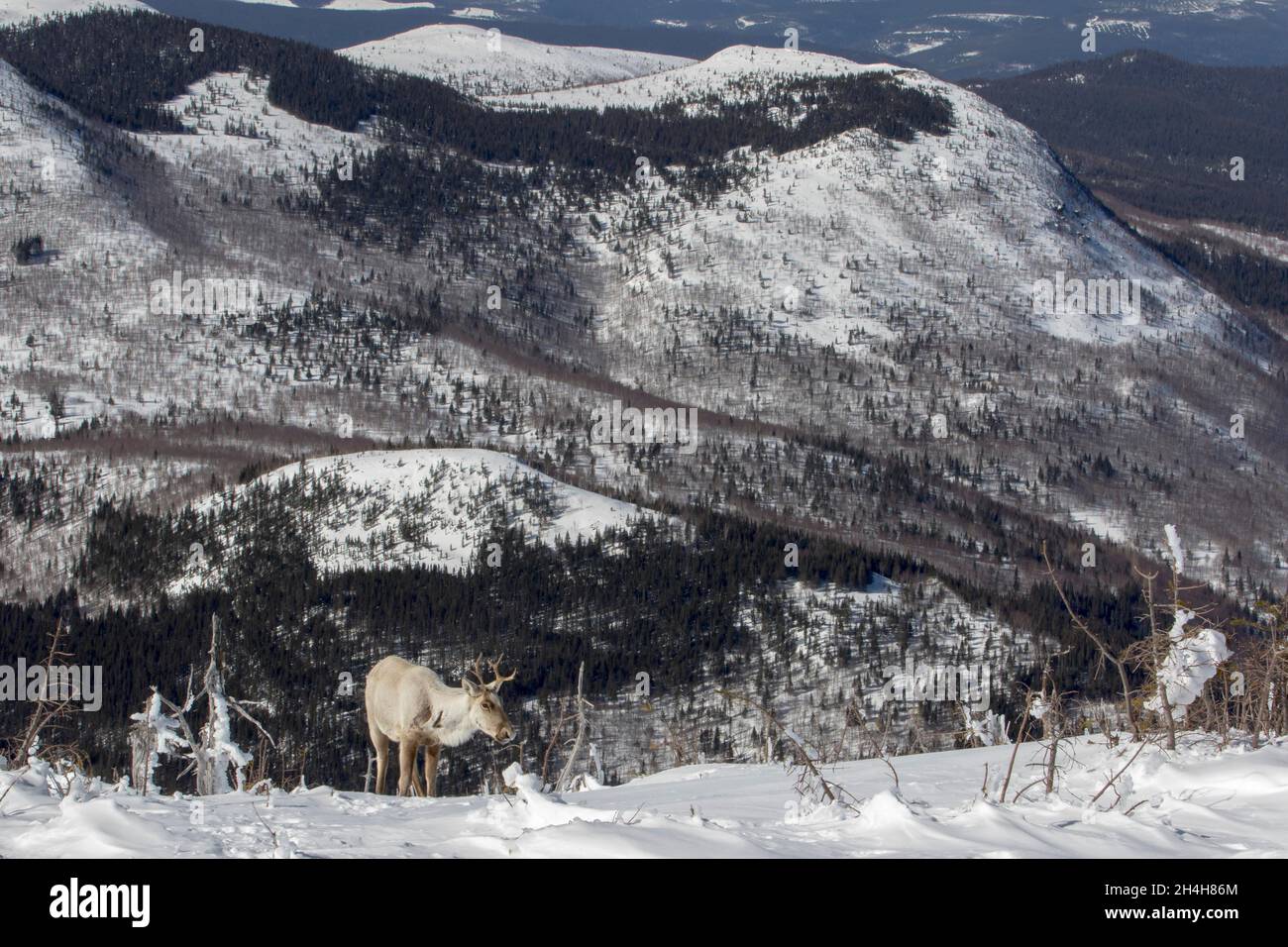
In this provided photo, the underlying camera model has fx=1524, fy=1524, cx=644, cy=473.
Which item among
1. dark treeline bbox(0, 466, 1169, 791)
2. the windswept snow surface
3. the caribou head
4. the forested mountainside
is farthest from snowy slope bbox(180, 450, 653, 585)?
the windswept snow surface

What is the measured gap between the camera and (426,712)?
22125 millimetres

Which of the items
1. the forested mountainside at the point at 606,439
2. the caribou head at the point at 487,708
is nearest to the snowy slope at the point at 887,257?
the forested mountainside at the point at 606,439

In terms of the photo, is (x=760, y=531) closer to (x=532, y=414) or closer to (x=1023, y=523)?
(x=1023, y=523)

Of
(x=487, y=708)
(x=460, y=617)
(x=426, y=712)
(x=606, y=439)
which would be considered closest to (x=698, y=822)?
(x=487, y=708)

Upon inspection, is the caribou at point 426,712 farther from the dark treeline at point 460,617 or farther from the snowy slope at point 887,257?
the snowy slope at point 887,257

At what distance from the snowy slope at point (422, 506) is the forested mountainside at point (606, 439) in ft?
1.20

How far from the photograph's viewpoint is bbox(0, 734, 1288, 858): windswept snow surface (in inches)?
531

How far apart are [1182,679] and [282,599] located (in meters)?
74.3

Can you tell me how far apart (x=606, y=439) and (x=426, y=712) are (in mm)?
112937

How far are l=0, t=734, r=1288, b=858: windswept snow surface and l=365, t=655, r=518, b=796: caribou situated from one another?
8.29 ft

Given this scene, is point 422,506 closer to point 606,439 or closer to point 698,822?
point 606,439

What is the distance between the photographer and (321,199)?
195 meters

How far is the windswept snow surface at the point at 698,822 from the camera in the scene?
531 inches

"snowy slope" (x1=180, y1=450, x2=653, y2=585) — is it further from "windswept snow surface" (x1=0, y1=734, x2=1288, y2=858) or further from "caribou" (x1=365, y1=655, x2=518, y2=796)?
"windswept snow surface" (x1=0, y1=734, x2=1288, y2=858)
